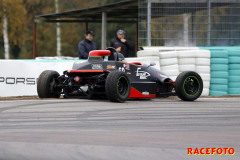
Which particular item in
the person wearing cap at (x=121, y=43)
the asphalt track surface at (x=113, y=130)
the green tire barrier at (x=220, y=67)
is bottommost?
the asphalt track surface at (x=113, y=130)

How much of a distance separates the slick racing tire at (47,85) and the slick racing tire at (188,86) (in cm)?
258

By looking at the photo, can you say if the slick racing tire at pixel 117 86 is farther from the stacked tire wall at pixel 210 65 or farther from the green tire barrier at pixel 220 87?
the green tire barrier at pixel 220 87

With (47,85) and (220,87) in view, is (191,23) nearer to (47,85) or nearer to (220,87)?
(220,87)

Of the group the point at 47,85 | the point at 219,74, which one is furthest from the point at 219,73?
the point at 47,85

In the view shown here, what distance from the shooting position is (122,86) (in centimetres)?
1090

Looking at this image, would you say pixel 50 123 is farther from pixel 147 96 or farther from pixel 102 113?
pixel 147 96

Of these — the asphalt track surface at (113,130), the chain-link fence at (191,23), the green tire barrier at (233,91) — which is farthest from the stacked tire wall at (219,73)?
the asphalt track surface at (113,130)

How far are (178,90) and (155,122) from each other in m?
3.64

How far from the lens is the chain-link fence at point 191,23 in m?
15.9

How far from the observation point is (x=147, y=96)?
1167 cm

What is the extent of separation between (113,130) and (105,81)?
4.17m

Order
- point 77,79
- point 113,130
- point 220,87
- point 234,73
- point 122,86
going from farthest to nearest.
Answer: point 234,73
point 220,87
point 77,79
point 122,86
point 113,130

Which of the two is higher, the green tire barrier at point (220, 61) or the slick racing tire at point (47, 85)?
the green tire barrier at point (220, 61)

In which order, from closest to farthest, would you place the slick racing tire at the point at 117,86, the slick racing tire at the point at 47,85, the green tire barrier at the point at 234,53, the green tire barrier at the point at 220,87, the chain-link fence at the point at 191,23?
the slick racing tire at the point at 117,86 → the slick racing tire at the point at 47,85 → the green tire barrier at the point at 220,87 → the green tire barrier at the point at 234,53 → the chain-link fence at the point at 191,23
